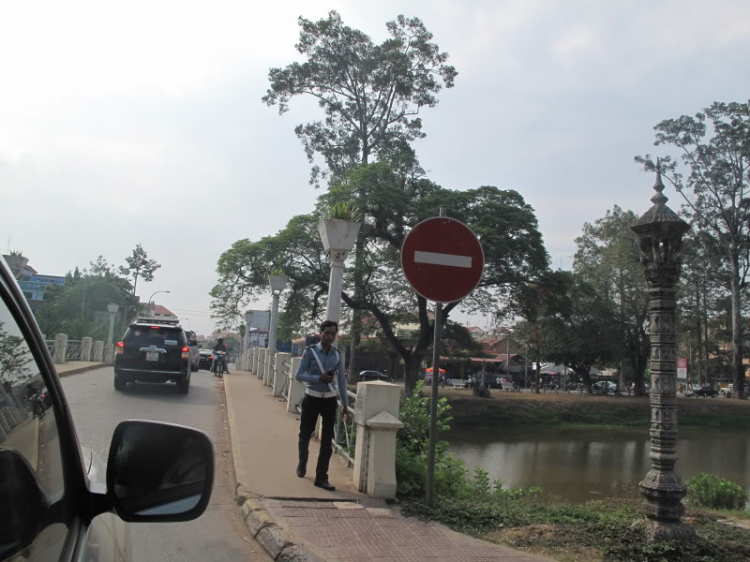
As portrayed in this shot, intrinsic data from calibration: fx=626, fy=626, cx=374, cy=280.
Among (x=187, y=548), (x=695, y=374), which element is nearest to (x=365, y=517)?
(x=187, y=548)

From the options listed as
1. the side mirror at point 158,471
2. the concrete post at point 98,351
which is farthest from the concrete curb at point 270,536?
the concrete post at point 98,351

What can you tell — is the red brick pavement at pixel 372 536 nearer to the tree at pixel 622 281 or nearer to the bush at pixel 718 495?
the bush at pixel 718 495

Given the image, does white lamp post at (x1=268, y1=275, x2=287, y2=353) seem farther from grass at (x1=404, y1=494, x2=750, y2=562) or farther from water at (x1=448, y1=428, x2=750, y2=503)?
grass at (x1=404, y1=494, x2=750, y2=562)

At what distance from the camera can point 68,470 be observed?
1.63 meters

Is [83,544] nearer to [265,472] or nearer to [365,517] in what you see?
[365,517]

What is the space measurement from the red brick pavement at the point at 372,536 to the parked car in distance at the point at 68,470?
301 centimetres

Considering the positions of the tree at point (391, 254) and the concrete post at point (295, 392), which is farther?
the tree at point (391, 254)

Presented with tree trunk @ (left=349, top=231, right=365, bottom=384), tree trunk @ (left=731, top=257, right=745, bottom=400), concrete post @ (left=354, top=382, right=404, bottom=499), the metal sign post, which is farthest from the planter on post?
tree trunk @ (left=731, top=257, right=745, bottom=400)

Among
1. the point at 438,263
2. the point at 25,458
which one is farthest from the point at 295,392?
the point at 25,458

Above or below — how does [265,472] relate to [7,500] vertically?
below

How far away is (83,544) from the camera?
5.13 feet

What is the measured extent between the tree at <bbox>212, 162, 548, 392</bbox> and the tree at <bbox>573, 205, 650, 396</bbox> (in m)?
13.3

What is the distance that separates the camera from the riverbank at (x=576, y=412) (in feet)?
101

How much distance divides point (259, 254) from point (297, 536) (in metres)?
25.2
